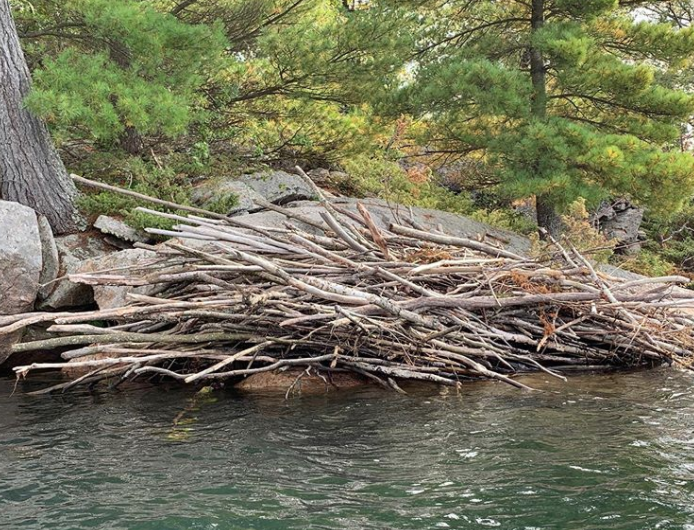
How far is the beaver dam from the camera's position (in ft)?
16.8

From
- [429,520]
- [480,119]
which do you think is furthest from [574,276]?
[480,119]

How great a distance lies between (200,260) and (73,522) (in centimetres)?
320

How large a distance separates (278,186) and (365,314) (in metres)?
5.64

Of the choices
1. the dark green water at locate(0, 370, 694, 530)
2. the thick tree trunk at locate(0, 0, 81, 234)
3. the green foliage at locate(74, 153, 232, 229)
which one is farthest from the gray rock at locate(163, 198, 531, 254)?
the dark green water at locate(0, 370, 694, 530)

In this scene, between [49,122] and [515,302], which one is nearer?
[515,302]

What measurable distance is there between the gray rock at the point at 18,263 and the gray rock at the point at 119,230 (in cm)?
139

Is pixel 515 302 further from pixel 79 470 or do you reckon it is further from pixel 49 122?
pixel 49 122

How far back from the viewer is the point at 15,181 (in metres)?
8.16

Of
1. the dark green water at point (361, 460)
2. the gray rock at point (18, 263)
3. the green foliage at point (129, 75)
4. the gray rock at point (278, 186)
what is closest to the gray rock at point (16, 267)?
the gray rock at point (18, 263)

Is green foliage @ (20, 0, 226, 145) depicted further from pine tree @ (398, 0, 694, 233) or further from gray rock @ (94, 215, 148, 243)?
pine tree @ (398, 0, 694, 233)

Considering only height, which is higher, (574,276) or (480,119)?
(480,119)

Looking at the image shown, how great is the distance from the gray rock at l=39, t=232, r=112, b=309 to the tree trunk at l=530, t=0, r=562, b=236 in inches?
245

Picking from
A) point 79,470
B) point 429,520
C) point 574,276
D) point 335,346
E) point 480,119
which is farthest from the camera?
point 480,119

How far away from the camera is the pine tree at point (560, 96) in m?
8.81
